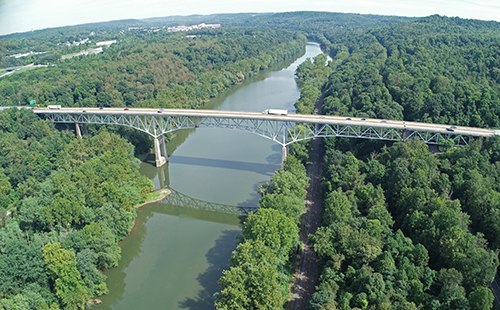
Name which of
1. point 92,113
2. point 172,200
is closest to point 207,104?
point 92,113

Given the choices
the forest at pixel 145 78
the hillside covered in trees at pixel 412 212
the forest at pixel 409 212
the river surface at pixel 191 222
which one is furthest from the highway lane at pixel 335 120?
the river surface at pixel 191 222

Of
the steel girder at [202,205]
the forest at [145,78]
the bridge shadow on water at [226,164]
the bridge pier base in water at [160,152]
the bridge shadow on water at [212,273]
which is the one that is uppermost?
the forest at [145,78]

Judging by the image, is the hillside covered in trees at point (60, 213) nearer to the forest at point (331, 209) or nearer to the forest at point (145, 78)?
the forest at point (331, 209)

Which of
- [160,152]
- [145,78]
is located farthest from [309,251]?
[145,78]

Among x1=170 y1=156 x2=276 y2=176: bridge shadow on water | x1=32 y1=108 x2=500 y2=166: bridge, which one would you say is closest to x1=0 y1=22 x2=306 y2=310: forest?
x1=32 y1=108 x2=500 y2=166: bridge

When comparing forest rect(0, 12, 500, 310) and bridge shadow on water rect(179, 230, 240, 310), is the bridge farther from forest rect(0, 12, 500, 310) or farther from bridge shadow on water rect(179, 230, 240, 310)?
bridge shadow on water rect(179, 230, 240, 310)

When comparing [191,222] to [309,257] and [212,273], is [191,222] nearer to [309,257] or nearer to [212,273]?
[212,273]
